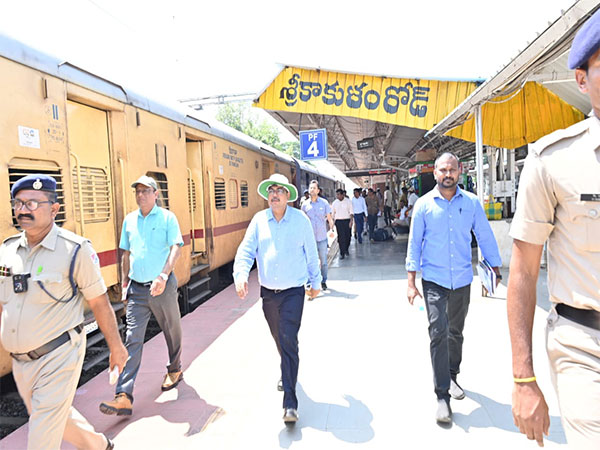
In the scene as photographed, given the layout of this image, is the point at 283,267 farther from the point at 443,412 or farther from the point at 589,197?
the point at 589,197

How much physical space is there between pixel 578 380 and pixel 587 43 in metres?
1.12

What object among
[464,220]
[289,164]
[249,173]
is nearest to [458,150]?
[289,164]

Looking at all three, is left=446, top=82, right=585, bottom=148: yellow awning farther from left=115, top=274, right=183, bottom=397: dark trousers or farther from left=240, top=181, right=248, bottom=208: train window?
left=115, top=274, right=183, bottom=397: dark trousers

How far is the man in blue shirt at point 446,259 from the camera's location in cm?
339

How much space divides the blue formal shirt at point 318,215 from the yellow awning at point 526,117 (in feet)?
11.7

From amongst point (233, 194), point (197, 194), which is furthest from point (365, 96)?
point (197, 194)

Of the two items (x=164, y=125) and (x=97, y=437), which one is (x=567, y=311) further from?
(x=164, y=125)

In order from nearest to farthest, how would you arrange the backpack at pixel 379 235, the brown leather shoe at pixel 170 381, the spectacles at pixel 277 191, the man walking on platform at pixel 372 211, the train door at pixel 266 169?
the spectacles at pixel 277 191 → the brown leather shoe at pixel 170 381 → the train door at pixel 266 169 → the man walking on platform at pixel 372 211 → the backpack at pixel 379 235

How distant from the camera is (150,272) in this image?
3.99 meters

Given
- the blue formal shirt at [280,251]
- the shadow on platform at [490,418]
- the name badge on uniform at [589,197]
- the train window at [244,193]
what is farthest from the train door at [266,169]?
the name badge on uniform at [589,197]

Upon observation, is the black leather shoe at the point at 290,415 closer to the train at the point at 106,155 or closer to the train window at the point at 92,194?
the train at the point at 106,155

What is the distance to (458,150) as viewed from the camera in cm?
1742

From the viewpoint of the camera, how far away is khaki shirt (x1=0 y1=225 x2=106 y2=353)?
2422 mm

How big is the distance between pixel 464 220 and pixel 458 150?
1489 cm
